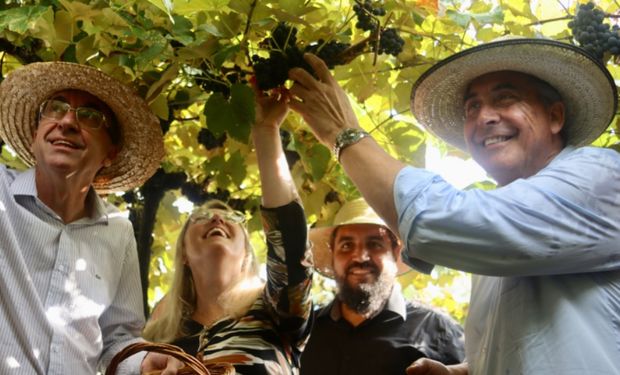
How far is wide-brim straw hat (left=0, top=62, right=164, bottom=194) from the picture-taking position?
8.92 ft

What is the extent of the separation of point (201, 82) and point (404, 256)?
1.03 meters

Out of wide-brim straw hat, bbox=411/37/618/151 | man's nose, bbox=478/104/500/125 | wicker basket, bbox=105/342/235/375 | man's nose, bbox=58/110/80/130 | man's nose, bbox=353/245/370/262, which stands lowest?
wicker basket, bbox=105/342/235/375

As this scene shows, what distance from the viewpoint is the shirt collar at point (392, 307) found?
3.55 m

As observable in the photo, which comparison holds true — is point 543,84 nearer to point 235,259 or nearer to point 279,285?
point 279,285

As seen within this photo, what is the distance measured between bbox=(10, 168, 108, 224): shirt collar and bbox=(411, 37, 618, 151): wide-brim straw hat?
4.32 ft

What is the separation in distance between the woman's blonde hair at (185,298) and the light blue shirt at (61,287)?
34cm

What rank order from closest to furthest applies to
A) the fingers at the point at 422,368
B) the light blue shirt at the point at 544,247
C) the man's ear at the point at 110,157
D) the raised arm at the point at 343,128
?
the light blue shirt at the point at 544,247
the raised arm at the point at 343,128
the fingers at the point at 422,368
the man's ear at the point at 110,157

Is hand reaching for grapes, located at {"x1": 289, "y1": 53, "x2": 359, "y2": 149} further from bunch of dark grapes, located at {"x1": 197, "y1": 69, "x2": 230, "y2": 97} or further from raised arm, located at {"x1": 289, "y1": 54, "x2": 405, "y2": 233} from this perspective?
bunch of dark grapes, located at {"x1": 197, "y1": 69, "x2": 230, "y2": 97}

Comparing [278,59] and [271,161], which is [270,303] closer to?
[271,161]

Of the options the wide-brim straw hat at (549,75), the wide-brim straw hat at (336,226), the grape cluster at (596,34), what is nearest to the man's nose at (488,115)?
the wide-brim straw hat at (549,75)

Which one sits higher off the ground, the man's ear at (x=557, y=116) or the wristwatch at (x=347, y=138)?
the man's ear at (x=557, y=116)

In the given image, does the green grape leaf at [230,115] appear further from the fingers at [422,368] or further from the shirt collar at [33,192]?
the fingers at [422,368]

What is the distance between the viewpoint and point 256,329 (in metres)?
2.77

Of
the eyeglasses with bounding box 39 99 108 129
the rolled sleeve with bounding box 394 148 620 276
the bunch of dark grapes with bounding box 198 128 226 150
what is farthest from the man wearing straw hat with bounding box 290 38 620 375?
the bunch of dark grapes with bounding box 198 128 226 150
